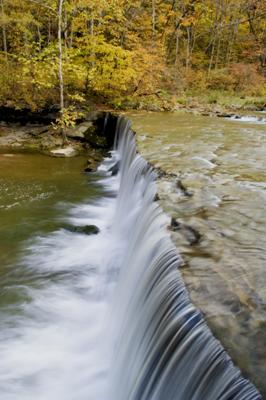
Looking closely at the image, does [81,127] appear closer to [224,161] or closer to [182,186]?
[224,161]

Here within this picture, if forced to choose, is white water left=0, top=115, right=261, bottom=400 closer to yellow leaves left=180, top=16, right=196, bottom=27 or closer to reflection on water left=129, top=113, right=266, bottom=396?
reflection on water left=129, top=113, right=266, bottom=396

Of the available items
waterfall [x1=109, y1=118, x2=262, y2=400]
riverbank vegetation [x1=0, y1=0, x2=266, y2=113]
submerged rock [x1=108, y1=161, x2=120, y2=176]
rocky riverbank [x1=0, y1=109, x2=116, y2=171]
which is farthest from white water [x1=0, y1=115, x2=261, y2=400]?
riverbank vegetation [x1=0, y1=0, x2=266, y2=113]

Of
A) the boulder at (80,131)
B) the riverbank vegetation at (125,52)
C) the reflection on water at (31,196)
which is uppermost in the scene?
the riverbank vegetation at (125,52)

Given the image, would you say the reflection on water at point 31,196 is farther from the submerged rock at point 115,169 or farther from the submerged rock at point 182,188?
the submerged rock at point 182,188

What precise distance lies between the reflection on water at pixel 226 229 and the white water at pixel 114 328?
A: 0.40 feet

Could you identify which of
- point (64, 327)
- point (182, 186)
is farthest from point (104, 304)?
point (182, 186)

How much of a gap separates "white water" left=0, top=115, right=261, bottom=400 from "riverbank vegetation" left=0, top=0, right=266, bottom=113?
7737mm

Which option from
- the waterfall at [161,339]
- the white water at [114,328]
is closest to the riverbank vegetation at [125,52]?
the white water at [114,328]

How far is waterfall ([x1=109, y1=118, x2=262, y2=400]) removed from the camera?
7.47 ft

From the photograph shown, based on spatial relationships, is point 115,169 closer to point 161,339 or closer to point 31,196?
point 31,196

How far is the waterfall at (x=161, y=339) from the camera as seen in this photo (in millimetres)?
2275

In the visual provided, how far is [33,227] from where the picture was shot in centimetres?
767

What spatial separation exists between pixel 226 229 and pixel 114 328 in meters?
1.82

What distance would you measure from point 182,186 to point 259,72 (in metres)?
24.5
